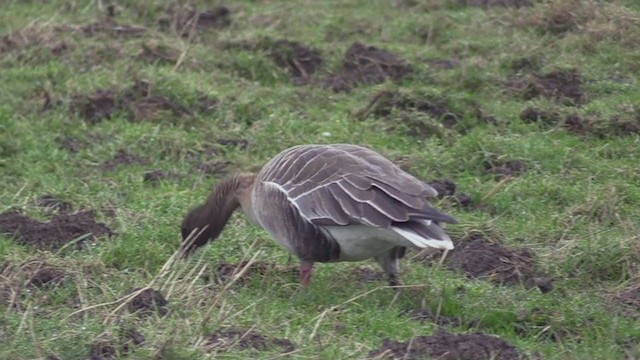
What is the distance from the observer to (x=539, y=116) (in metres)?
10.8

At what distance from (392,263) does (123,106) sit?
4.50 metres

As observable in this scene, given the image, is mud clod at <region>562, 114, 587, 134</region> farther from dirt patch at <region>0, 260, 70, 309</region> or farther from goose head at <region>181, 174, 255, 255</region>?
dirt patch at <region>0, 260, 70, 309</region>

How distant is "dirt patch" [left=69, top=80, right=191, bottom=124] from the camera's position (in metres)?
11.4

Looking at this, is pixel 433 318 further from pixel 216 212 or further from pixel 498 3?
pixel 498 3

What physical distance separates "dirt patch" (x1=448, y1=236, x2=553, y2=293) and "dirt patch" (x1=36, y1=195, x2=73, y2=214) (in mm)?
2750

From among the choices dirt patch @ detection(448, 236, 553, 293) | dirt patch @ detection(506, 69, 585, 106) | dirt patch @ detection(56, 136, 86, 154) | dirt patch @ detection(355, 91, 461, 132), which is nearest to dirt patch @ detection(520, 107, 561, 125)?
dirt patch @ detection(506, 69, 585, 106)

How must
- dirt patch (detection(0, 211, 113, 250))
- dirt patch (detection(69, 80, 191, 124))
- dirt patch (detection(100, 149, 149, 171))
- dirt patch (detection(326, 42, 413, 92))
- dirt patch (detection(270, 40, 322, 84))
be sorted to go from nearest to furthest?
dirt patch (detection(0, 211, 113, 250)) < dirt patch (detection(100, 149, 149, 171)) < dirt patch (detection(69, 80, 191, 124)) < dirt patch (detection(326, 42, 413, 92)) < dirt patch (detection(270, 40, 322, 84))

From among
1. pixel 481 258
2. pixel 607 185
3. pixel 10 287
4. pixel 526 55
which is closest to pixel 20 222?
pixel 10 287

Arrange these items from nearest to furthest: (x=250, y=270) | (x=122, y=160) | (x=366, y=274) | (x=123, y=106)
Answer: (x=250, y=270)
(x=366, y=274)
(x=122, y=160)
(x=123, y=106)

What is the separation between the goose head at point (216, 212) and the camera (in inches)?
330

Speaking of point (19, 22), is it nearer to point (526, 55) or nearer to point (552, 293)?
point (526, 55)

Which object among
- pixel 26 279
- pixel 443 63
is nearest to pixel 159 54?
pixel 443 63

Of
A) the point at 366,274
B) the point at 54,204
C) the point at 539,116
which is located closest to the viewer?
the point at 366,274

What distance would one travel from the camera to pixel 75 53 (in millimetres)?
12664
